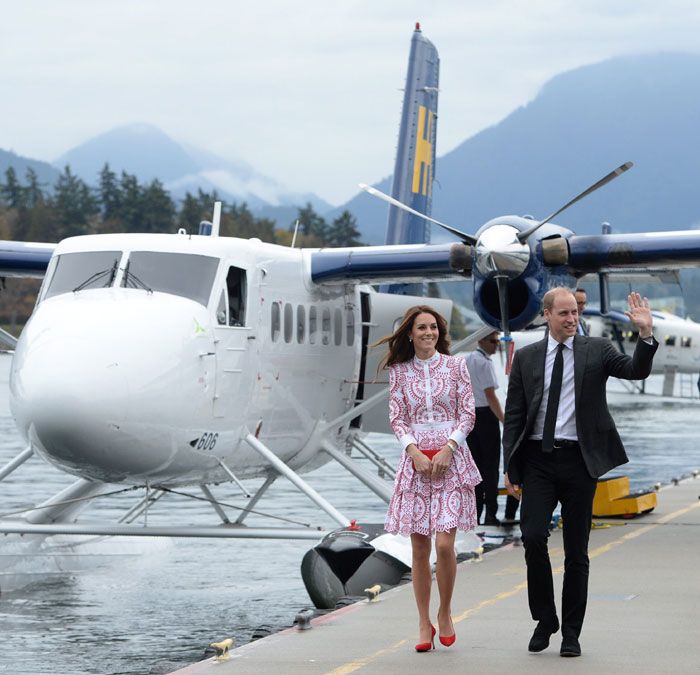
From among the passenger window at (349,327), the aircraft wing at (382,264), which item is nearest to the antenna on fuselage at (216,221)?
the aircraft wing at (382,264)

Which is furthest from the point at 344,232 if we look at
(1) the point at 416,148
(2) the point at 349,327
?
(2) the point at 349,327

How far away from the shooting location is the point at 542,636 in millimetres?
7176

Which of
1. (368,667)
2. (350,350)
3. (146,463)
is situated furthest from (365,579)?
(350,350)

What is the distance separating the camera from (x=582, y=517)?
7133mm

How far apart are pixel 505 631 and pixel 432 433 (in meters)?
1.35

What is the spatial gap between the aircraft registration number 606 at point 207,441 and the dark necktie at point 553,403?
204 inches

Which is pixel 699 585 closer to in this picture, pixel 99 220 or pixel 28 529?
pixel 28 529

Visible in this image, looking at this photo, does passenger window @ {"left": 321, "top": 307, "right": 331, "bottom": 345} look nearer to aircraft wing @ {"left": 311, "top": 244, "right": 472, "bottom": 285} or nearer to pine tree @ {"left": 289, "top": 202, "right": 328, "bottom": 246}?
aircraft wing @ {"left": 311, "top": 244, "right": 472, "bottom": 285}

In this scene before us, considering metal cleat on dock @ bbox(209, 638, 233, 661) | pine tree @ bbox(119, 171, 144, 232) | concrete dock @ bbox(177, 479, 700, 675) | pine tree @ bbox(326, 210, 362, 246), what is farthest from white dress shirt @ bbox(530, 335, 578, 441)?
pine tree @ bbox(326, 210, 362, 246)

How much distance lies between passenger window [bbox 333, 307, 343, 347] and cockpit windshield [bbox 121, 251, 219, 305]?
3.03 m

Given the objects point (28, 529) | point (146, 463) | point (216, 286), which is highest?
point (216, 286)

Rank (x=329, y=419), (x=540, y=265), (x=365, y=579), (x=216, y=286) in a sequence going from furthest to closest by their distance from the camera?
(x=329, y=419) < (x=540, y=265) < (x=216, y=286) < (x=365, y=579)

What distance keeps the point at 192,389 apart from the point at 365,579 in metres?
2.05

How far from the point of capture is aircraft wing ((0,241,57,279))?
1527cm
